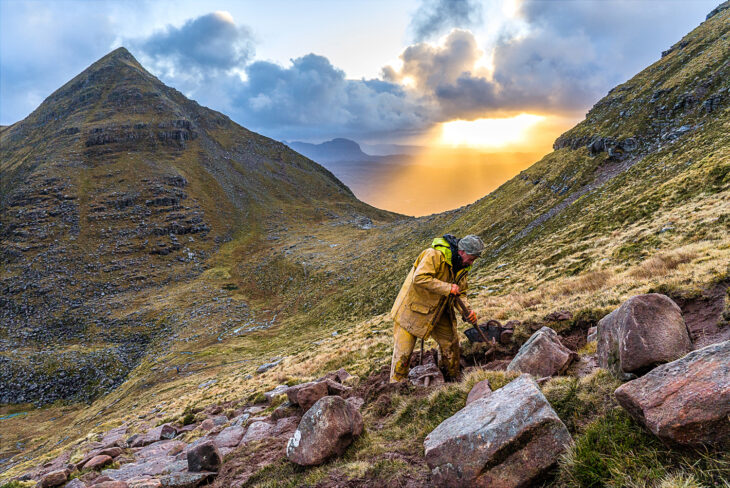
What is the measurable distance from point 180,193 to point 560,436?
409ft

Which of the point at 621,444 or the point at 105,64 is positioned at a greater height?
the point at 105,64

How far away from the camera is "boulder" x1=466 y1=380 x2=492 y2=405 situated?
21.7 ft

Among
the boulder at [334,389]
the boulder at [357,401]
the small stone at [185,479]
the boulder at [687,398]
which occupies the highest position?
the boulder at [687,398]

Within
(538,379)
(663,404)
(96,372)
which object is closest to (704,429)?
(663,404)

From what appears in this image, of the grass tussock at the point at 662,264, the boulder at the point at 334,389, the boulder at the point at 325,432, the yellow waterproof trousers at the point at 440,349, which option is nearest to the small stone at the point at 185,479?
the boulder at the point at 325,432

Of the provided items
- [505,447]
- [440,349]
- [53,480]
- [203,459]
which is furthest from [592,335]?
[53,480]

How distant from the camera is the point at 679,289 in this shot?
9.28 metres

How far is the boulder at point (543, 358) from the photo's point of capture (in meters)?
7.47

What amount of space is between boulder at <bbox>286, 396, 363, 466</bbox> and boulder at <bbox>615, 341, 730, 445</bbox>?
4928mm

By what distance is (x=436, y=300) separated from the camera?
30.7 feet

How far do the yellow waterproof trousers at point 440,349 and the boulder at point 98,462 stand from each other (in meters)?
9.78

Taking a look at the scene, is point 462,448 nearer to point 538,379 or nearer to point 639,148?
point 538,379

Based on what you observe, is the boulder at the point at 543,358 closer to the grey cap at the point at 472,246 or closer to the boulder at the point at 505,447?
the grey cap at the point at 472,246

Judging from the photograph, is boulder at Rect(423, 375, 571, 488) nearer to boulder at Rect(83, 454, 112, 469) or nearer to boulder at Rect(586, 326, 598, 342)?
boulder at Rect(586, 326, 598, 342)
